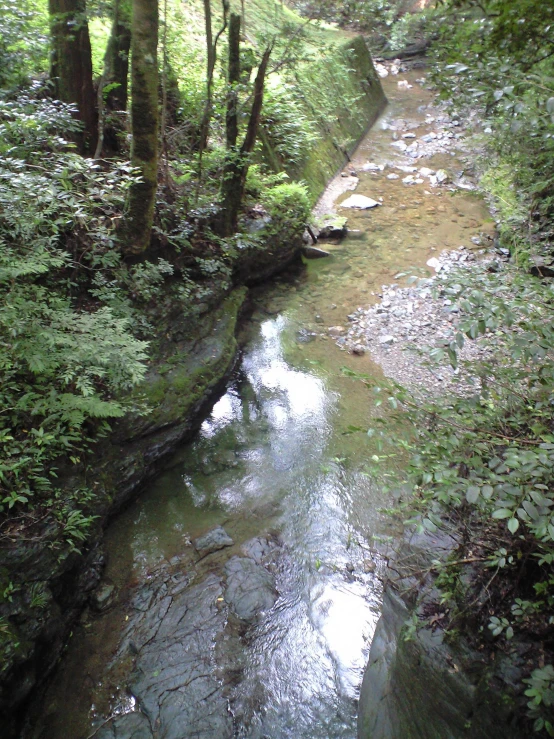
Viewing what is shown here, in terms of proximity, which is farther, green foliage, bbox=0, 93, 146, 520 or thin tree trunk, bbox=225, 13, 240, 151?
thin tree trunk, bbox=225, 13, 240, 151

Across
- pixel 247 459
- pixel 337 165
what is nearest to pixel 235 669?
pixel 247 459

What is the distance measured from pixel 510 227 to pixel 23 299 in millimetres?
8783

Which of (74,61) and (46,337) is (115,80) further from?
(46,337)

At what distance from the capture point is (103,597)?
441cm

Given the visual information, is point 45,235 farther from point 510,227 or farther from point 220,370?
point 510,227

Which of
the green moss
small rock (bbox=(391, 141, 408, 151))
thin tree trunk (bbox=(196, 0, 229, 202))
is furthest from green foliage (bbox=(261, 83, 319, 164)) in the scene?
the green moss

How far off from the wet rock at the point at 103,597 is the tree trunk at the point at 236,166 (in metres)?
5.90

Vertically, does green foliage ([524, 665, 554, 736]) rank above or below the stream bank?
above

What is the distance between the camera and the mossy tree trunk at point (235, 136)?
7164 millimetres

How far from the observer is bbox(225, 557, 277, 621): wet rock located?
14.2 ft

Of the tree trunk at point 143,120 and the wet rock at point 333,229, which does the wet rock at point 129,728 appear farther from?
the wet rock at point 333,229

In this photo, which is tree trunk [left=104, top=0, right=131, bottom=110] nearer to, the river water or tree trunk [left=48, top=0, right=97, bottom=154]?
tree trunk [left=48, top=0, right=97, bottom=154]

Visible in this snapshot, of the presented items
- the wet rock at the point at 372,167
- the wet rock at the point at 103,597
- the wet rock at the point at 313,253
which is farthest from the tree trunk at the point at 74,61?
the wet rock at the point at 372,167

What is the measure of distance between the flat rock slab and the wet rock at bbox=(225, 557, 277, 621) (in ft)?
34.8
